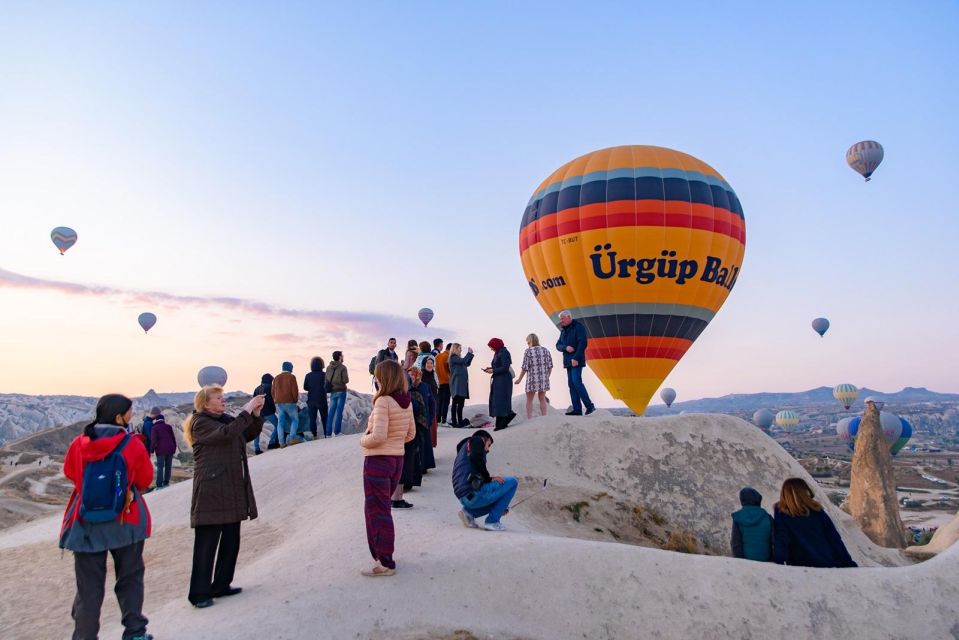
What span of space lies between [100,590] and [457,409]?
9.78 metres

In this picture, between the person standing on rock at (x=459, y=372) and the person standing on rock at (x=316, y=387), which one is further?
the person standing on rock at (x=316, y=387)

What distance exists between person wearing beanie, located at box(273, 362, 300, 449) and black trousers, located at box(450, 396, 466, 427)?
3498mm

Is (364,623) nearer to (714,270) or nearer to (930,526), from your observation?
(714,270)

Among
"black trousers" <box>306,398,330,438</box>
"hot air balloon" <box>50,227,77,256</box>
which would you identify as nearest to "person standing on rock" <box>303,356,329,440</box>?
"black trousers" <box>306,398,330,438</box>

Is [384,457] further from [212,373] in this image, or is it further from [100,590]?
[212,373]

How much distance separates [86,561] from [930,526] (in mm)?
69799

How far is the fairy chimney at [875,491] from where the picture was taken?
31.1m

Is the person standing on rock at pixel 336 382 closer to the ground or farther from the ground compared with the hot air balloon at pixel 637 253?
closer to the ground

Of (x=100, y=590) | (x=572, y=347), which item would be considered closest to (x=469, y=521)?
(x=100, y=590)

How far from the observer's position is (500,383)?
13.2 m

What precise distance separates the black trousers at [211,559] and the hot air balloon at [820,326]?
A: 7706 centimetres

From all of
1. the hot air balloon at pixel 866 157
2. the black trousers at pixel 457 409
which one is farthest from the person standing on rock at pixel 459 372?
the hot air balloon at pixel 866 157

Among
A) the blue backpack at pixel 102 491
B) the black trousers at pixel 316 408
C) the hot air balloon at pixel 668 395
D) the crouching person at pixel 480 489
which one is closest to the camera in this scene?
the blue backpack at pixel 102 491

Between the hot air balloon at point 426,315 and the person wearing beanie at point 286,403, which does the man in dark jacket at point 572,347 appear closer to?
the person wearing beanie at point 286,403
